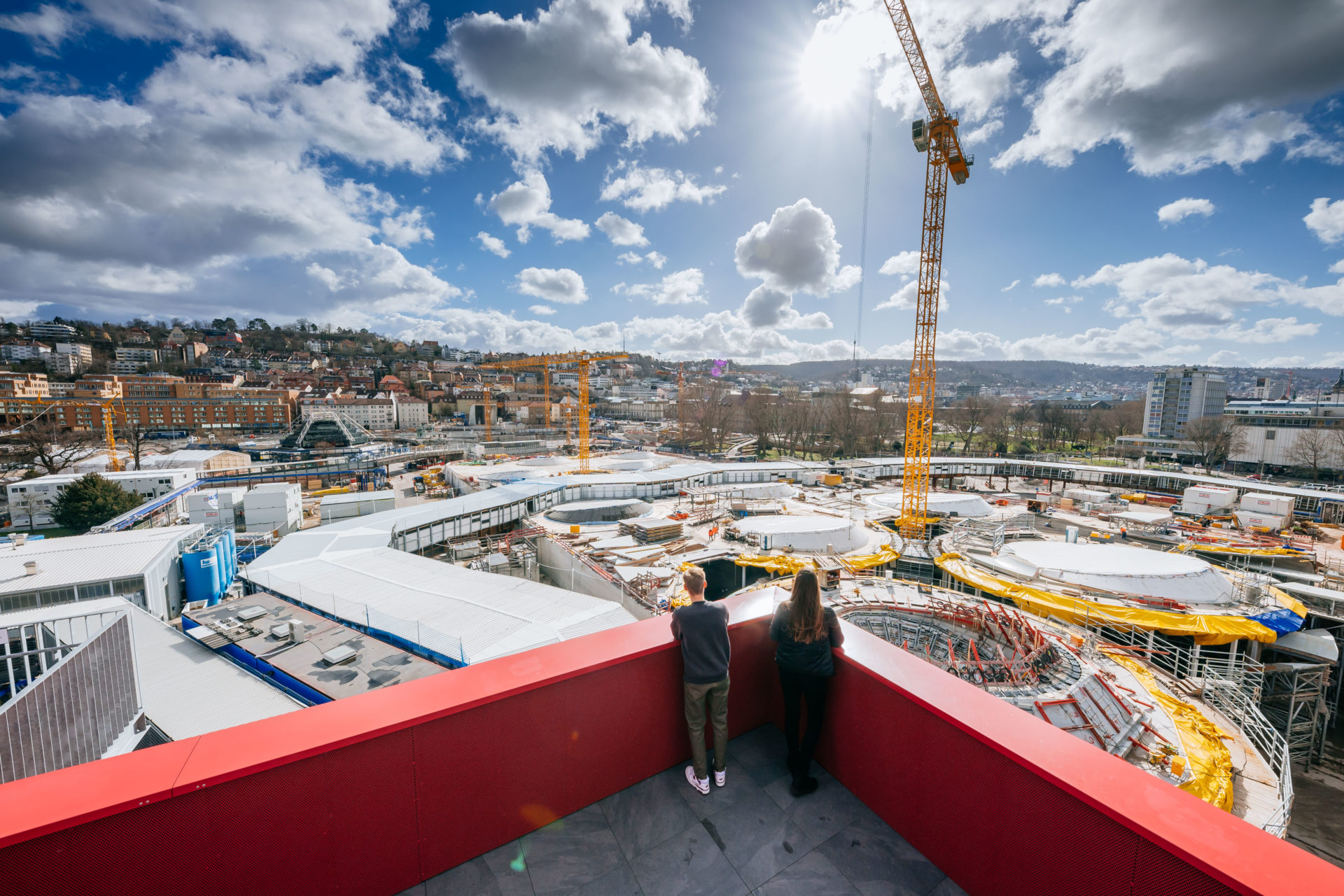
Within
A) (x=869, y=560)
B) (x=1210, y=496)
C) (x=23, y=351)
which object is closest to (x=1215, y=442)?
(x=1210, y=496)

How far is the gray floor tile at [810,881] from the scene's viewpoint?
7.13 ft

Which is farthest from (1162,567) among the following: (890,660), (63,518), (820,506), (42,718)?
(63,518)

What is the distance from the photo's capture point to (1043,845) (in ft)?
6.07

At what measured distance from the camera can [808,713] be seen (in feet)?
8.88

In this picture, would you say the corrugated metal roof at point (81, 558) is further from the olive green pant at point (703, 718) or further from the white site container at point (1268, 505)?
the white site container at point (1268, 505)

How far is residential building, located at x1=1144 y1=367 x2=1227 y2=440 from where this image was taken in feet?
236

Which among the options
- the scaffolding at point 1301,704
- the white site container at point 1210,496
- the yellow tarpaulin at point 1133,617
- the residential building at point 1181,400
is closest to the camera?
the scaffolding at point 1301,704

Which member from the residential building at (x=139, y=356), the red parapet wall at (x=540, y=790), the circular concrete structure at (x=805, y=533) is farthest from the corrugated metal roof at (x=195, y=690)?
the residential building at (x=139, y=356)

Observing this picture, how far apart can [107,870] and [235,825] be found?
293 millimetres

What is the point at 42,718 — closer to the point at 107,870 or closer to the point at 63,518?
the point at 107,870

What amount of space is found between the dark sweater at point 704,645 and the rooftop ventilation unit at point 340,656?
9.24 metres

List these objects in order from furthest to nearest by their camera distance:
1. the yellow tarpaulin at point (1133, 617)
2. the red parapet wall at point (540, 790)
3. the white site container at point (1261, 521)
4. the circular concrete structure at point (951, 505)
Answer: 1. the circular concrete structure at point (951, 505)
2. the white site container at point (1261, 521)
3. the yellow tarpaulin at point (1133, 617)
4. the red parapet wall at point (540, 790)

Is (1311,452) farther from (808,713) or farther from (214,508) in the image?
(214,508)

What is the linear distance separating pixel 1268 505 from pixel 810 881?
37.6m
